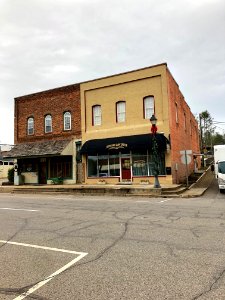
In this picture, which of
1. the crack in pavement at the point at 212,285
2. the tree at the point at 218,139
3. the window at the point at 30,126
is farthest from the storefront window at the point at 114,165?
the tree at the point at 218,139

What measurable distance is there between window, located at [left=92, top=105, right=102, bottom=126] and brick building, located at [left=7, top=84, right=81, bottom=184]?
148 cm

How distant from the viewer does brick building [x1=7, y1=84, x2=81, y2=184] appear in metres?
27.8

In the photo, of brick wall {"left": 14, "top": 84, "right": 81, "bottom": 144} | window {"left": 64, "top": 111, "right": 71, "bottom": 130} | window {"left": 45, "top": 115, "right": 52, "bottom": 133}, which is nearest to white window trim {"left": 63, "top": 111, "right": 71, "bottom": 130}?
window {"left": 64, "top": 111, "right": 71, "bottom": 130}

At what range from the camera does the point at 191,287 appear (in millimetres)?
4461

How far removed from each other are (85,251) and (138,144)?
17393 millimetres

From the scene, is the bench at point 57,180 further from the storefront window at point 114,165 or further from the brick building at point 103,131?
the storefront window at point 114,165

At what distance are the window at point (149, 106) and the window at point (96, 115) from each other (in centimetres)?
415

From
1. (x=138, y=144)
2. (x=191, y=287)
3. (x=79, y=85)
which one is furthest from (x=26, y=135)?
(x=191, y=287)

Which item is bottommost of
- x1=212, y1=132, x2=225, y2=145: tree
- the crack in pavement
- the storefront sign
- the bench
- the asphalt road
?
the crack in pavement

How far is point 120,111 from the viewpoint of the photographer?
84.8 feet

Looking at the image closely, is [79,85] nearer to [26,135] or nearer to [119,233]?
[26,135]

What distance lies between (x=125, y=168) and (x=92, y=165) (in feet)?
A: 10.0

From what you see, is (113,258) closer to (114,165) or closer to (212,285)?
(212,285)

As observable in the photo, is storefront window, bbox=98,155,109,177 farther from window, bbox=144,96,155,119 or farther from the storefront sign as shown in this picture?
window, bbox=144,96,155,119
